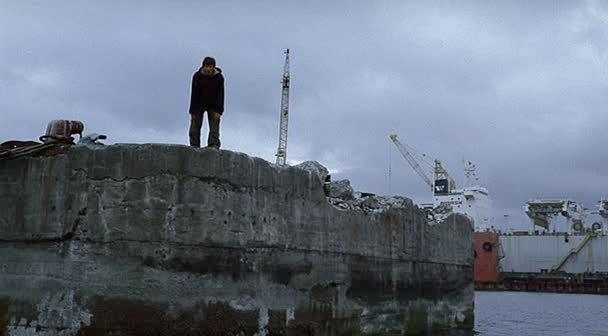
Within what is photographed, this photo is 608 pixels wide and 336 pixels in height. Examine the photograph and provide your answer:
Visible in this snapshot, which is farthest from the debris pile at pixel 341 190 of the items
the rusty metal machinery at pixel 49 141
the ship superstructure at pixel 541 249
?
the ship superstructure at pixel 541 249

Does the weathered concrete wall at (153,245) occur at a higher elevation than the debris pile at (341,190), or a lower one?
lower

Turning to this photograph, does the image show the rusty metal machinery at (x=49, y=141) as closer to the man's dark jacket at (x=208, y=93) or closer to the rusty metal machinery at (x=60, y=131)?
the rusty metal machinery at (x=60, y=131)

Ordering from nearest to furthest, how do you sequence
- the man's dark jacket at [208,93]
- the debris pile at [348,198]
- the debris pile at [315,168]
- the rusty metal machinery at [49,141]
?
the rusty metal machinery at [49,141], the man's dark jacket at [208,93], the debris pile at [315,168], the debris pile at [348,198]

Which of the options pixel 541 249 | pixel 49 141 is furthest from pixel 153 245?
pixel 541 249

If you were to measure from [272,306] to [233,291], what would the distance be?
0.78m

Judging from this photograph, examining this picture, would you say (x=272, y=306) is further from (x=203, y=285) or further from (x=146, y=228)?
(x=146, y=228)

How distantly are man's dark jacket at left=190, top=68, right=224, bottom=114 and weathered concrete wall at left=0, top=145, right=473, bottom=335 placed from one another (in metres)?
1.17

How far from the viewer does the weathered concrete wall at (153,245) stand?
8461 millimetres

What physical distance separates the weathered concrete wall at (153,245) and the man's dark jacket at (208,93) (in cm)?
117

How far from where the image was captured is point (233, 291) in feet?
29.4

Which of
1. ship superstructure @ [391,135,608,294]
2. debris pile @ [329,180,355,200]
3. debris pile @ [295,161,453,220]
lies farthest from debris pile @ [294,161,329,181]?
ship superstructure @ [391,135,608,294]

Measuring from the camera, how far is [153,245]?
8547 mm

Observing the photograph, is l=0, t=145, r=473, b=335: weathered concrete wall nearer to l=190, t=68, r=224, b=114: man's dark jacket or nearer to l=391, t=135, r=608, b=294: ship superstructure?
l=190, t=68, r=224, b=114: man's dark jacket

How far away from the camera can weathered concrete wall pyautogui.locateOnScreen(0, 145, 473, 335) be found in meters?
8.46
